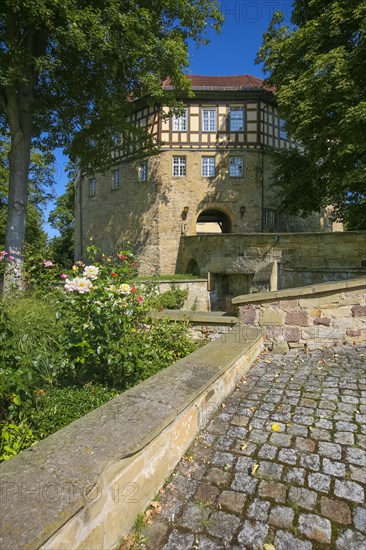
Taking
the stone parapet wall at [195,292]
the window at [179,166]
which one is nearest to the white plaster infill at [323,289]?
the stone parapet wall at [195,292]

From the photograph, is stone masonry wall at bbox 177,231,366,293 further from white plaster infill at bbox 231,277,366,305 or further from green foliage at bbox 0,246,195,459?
green foliage at bbox 0,246,195,459

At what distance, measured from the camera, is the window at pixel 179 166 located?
59.1 ft

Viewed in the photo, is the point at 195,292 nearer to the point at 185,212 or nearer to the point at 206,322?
the point at 185,212

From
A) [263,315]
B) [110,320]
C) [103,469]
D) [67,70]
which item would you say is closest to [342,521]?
[103,469]

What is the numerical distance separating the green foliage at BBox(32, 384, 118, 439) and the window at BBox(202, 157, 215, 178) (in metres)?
16.6

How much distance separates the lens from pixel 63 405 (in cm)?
252

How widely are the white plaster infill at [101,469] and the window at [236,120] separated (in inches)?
707

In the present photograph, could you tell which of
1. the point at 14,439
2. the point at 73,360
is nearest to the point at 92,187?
the point at 73,360

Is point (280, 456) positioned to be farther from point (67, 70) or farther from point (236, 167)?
point (236, 167)

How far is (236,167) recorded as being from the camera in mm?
17953

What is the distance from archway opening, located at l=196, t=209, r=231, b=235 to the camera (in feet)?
65.4

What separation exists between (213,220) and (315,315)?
66.5ft

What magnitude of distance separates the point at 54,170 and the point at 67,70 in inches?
400

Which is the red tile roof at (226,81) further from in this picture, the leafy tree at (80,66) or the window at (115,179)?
the leafy tree at (80,66)
